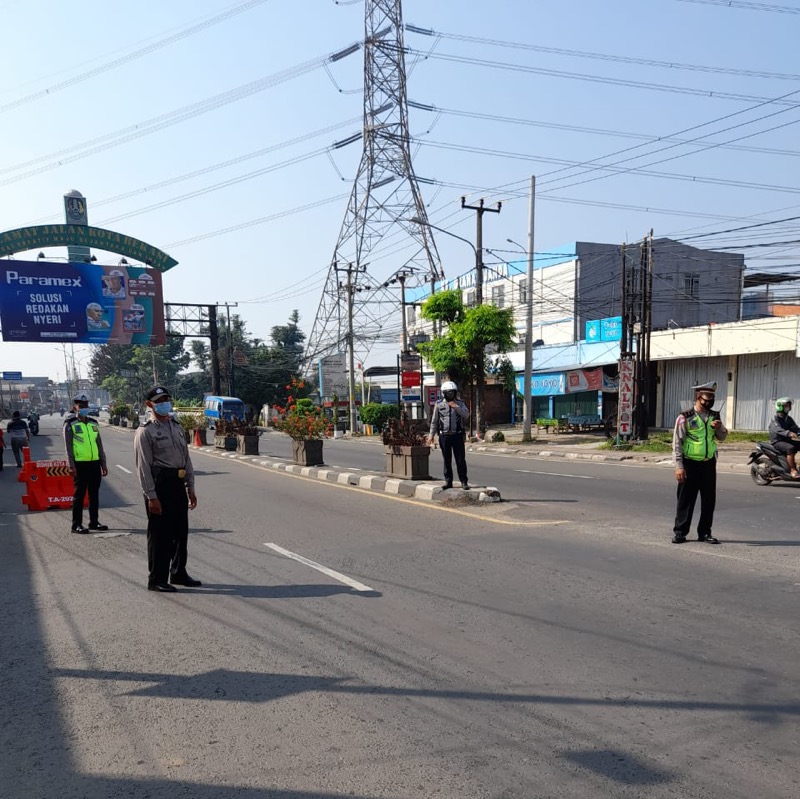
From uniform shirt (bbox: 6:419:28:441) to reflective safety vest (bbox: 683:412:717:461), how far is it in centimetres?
1851

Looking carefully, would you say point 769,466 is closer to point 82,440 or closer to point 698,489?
point 698,489

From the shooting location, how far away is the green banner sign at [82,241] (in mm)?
26109

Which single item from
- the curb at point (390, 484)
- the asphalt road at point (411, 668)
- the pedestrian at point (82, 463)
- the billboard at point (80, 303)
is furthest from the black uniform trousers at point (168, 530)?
the billboard at point (80, 303)

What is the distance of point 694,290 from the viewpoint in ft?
123

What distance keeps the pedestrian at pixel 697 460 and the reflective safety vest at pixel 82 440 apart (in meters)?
7.41

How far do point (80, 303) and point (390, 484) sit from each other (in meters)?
19.8

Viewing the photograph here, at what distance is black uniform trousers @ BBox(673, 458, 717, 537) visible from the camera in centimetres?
729

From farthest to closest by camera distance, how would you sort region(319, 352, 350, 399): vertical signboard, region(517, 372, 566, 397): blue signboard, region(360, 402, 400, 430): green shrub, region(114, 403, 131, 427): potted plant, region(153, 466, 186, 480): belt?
region(114, 403, 131, 427): potted plant → region(319, 352, 350, 399): vertical signboard → region(360, 402, 400, 430): green shrub → region(517, 372, 566, 397): blue signboard → region(153, 466, 186, 480): belt

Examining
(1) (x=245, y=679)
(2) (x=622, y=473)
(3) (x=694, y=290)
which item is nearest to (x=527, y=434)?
(2) (x=622, y=473)

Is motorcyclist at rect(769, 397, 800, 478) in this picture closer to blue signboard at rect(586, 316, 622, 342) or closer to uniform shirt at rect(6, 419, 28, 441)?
blue signboard at rect(586, 316, 622, 342)

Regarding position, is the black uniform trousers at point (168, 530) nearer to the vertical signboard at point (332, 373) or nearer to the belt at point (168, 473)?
the belt at point (168, 473)

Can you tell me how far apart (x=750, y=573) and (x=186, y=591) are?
5.05m

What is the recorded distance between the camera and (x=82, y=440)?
30.1 feet

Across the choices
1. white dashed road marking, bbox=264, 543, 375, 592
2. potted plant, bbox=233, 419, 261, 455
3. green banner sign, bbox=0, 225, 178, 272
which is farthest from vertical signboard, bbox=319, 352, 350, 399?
white dashed road marking, bbox=264, 543, 375, 592
